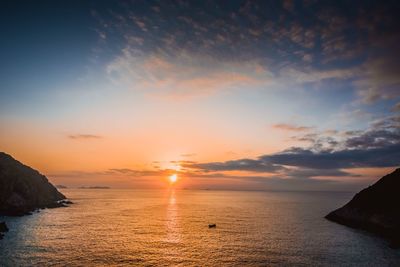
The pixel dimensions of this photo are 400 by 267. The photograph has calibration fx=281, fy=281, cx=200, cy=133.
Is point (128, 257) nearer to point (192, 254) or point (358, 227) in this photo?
point (192, 254)

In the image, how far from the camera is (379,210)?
80.1m

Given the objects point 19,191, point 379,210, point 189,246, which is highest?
point 19,191

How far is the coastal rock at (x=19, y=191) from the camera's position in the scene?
349ft

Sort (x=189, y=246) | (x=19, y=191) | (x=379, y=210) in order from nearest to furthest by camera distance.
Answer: (x=189, y=246) → (x=379, y=210) → (x=19, y=191)

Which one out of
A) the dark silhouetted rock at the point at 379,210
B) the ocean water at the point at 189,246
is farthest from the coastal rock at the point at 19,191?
the dark silhouetted rock at the point at 379,210

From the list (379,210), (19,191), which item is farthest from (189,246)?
(19,191)

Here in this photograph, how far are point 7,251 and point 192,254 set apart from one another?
112 ft

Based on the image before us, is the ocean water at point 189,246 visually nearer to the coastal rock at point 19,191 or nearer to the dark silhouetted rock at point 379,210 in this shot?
the dark silhouetted rock at point 379,210

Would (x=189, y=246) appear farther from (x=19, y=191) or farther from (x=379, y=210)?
(x=19, y=191)

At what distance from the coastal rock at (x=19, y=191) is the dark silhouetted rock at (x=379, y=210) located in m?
114

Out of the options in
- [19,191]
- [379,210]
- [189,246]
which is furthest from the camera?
[19,191]

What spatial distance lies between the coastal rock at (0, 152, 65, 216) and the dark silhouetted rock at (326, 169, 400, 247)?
11360 centimetres

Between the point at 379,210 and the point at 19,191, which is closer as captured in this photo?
the point at 379,210

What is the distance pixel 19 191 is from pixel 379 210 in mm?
134523
